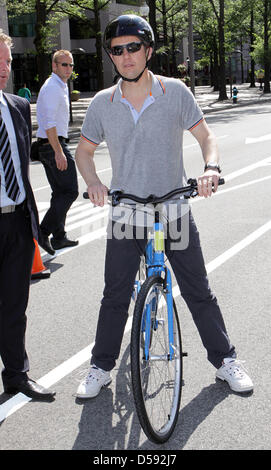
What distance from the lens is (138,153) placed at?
11.9 feet

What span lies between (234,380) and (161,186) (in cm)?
128

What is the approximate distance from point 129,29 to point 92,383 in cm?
207

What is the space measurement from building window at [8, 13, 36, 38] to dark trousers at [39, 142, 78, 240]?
52.9m

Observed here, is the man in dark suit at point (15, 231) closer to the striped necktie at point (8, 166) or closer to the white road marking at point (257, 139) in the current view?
the striped necktie at point (8, 166)

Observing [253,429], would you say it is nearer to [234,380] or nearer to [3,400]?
[234,380]

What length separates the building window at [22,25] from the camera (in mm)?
57188

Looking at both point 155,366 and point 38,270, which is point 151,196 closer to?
point 155,366

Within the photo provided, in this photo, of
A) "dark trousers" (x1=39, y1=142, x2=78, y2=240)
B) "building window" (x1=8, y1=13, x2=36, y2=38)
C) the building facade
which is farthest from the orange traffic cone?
"building window" (x1=8, y1=13, x2=36, y2=38)

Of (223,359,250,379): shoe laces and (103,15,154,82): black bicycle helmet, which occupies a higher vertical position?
(103,15,154,82): black bicycle helmet

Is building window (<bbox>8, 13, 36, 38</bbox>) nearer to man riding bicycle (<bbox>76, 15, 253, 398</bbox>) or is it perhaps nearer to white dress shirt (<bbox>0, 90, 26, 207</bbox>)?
white dress shirt (<bbox>0, 90, 26, 207</bbox>)

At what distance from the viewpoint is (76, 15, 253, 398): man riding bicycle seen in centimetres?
358

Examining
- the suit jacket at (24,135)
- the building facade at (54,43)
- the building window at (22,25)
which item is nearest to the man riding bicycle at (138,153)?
the suit jacket at (24,135)

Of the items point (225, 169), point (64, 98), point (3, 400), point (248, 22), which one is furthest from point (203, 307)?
point (248, 22)
